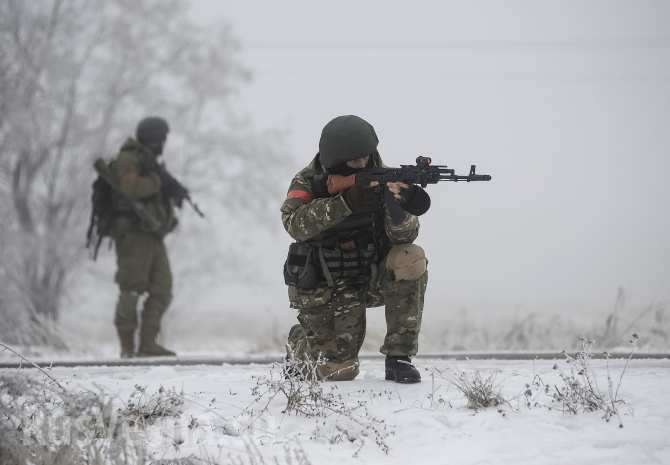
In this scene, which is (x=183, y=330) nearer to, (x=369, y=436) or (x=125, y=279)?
(x=125, y=279)

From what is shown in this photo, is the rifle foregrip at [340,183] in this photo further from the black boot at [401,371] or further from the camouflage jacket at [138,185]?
the camouflage jacket at [138,185]

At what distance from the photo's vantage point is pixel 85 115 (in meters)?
11.6

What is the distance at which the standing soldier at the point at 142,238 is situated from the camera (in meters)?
6.71

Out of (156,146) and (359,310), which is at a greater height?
(156,146)

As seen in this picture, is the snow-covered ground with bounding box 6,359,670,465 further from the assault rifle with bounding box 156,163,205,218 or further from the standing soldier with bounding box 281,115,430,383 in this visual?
the assault rifle with bounding box 156,163,205,218

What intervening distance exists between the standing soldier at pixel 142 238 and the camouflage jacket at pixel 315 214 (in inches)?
113

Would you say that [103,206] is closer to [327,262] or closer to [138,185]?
[138,185]

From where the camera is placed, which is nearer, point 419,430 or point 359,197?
point 419,430

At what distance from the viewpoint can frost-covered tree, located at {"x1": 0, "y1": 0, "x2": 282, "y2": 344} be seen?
10.9 m

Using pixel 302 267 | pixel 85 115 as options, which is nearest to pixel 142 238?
pixel 302 267

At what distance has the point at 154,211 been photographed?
22.5 ft

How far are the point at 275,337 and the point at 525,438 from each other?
5.27 m

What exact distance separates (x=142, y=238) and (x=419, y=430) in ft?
14.5

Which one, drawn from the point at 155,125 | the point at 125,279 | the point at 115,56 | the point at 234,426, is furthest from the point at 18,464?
the point at 115,56
